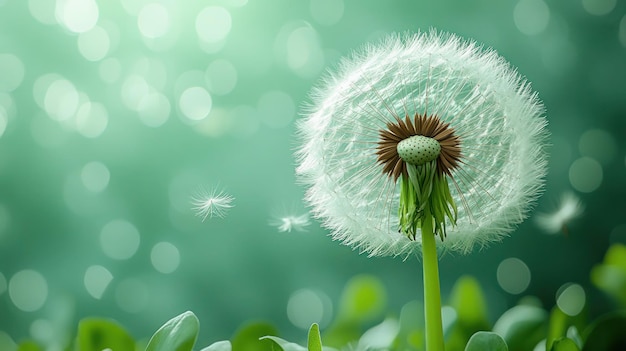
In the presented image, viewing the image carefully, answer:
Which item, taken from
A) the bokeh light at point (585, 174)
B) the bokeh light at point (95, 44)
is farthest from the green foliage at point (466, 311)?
the bokeh light at point (95, 44)

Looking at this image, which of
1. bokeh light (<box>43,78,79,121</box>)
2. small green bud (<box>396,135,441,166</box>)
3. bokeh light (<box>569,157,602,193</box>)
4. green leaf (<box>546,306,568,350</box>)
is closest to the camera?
small green bud (<box>396,135,441,166</box>)

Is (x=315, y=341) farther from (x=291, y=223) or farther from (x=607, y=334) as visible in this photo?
(x=607, y=334)

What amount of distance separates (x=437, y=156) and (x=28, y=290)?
0.79 meters

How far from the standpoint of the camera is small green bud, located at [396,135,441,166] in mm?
869

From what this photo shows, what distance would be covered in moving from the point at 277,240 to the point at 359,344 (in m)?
0.23

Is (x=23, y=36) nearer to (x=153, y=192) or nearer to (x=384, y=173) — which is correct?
(x=153, y=192)

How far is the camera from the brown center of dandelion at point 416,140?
2.89 ft

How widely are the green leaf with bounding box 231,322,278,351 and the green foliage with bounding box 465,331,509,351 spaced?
1.10 feet

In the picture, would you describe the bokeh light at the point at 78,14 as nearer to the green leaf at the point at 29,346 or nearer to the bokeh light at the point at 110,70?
the bokeh light at the point at 110,70

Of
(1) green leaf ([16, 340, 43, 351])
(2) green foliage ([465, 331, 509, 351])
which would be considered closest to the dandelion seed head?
(2) green foliage ([465, 331, 509, 351])

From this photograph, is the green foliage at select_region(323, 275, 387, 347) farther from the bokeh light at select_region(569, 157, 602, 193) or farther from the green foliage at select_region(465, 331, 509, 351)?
the bokeh light at select_region(569, 157, 602, 193)

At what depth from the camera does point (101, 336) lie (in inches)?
42.6

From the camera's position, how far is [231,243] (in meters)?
1.15

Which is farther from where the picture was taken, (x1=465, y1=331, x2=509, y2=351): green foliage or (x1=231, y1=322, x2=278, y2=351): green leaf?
(x1=231, y1=322, x2=278, y2=351): green leaf
